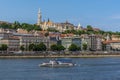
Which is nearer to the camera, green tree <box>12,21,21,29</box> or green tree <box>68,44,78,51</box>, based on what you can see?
green tree <box>68,44,78,51</box>

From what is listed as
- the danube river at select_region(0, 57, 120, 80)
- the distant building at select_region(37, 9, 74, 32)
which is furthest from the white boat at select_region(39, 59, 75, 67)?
the distant building at select_region(37, 9, 74, 32)

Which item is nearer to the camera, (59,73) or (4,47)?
(59,73)

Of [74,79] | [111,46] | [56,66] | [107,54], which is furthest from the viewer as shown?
[111,46]

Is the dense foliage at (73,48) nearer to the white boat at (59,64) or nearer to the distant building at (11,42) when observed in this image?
the distant building at (11,42)

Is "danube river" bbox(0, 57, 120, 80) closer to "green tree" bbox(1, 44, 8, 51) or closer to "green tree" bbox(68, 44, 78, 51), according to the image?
"green tree" bbox(1, 44, 8, 51)

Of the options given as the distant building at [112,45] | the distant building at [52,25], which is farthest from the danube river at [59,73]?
the distant building at [52,25]

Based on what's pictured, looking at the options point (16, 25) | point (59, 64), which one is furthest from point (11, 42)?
point (59, 64)

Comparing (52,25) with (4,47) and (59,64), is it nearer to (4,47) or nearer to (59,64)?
(4,47)

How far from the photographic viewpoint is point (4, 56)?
3846 inches

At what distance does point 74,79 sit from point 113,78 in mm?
3088

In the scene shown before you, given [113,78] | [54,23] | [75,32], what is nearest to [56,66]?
[113,78]

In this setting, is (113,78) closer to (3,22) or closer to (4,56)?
(4,56)

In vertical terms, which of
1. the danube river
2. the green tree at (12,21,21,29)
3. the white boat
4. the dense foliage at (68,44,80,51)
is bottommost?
the danube river

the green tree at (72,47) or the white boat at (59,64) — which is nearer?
the white boat at (59,64)
